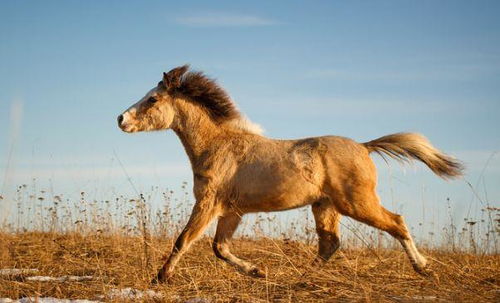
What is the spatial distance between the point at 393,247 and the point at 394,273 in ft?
13.3

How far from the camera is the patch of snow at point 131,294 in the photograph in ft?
16.9

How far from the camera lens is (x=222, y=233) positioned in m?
7.12

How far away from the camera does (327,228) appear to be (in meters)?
7.37

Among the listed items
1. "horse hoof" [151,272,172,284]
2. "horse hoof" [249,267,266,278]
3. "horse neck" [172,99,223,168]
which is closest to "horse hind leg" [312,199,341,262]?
"horse hoof" [249,267,266,278]

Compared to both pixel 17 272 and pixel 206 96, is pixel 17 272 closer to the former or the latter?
pixel 17 272

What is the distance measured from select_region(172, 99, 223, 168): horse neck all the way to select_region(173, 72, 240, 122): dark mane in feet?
0.35

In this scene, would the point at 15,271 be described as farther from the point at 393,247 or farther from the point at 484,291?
the point at 393,247

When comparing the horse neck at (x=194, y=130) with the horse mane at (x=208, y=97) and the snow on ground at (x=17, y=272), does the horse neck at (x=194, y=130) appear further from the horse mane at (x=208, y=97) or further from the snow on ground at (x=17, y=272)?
the snow on ground at (x=17, y=272)

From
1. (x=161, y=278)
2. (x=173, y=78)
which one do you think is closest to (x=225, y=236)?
(x=161, y=278)

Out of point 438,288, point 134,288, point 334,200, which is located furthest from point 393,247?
point 134,288

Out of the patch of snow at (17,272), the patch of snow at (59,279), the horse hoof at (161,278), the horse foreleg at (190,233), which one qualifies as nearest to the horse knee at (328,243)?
the horse foreleg at (190,233)

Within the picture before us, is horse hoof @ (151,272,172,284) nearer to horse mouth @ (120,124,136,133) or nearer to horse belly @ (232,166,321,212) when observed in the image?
horse belly @ (232,166,321,212)

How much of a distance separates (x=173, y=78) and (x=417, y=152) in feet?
11.5

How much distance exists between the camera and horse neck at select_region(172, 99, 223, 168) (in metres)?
7.41
